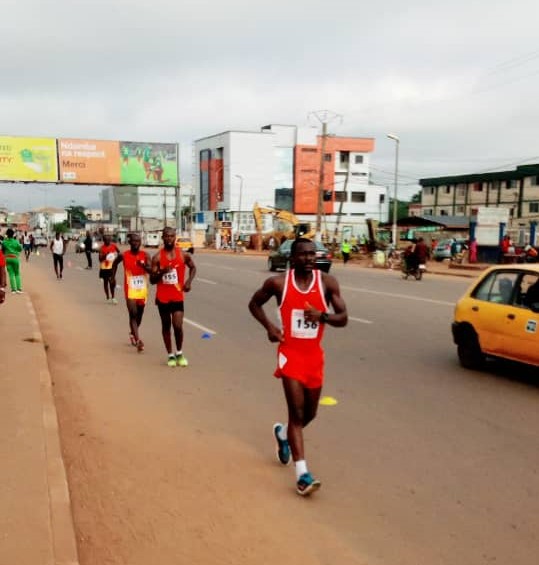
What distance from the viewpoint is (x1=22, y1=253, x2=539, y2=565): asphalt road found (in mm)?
3912

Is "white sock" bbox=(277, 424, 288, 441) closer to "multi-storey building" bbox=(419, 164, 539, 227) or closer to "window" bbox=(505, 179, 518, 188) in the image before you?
"multi-storey building" bbox=(419, 164, 539, 227)

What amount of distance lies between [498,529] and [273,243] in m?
51.1

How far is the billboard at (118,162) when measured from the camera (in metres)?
48.6

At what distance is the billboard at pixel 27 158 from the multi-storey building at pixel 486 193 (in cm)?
3473

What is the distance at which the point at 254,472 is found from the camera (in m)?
4.92

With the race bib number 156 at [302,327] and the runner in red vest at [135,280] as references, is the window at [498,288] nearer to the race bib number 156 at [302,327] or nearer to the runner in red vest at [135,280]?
the race bib number 156 at [302,327]

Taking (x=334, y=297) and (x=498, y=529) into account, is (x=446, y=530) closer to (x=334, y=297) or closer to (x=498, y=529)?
(x=498, y=529)

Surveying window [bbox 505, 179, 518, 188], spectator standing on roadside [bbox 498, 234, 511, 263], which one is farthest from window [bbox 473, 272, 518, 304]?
window [bbox 505, 179, 518, 188]

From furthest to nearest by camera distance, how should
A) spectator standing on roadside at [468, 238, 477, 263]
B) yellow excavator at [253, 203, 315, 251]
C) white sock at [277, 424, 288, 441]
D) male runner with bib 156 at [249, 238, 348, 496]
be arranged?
yellow excavator at [253, 203, 315, 251] < spectator standing on roadside at [468, 238, 477, 263] < white sock at [277, 424, 288, 441] < male runner with bib 156 at [249, 238, 348, 496]

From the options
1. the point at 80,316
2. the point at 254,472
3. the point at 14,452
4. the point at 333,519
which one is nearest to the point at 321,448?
the point at 254,472

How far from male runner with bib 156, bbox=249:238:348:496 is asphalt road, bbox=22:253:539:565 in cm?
42

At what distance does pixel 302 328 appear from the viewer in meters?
4.47

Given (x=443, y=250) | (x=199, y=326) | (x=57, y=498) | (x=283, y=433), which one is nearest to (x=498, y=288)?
(x=283, y=433)

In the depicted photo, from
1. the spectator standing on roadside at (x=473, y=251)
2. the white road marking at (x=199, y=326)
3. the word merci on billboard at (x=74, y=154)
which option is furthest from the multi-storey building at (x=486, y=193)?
the white road marking at (x=199, y=326)
